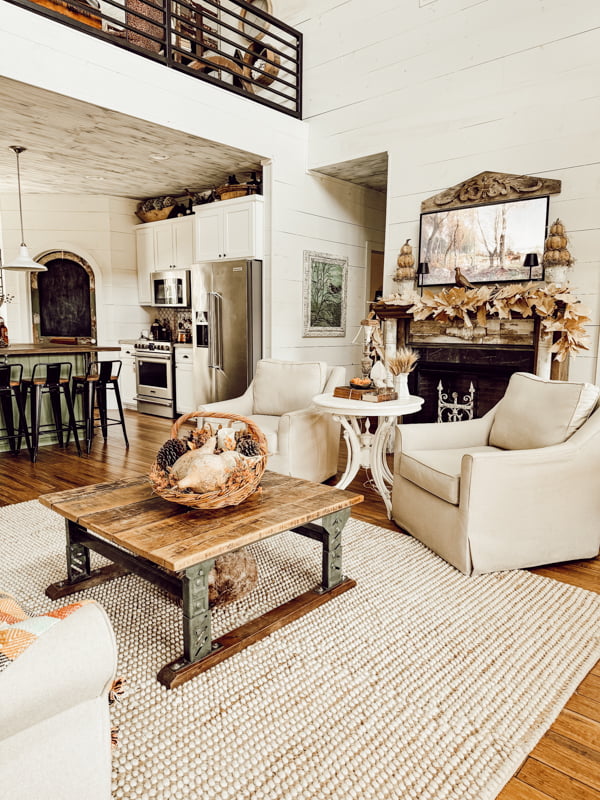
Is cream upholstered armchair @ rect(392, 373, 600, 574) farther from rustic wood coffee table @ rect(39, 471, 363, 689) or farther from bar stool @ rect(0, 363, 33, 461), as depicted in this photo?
bar stool @ rect(0, 363, 33, 461)

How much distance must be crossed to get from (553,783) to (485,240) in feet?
12.0

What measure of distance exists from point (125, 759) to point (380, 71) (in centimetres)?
526

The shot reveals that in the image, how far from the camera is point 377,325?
15.4 ft

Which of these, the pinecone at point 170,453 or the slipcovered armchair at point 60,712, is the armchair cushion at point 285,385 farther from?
the slipcovered armchair at point 60,712

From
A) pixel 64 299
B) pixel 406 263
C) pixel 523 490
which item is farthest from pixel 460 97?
pixel 64 299

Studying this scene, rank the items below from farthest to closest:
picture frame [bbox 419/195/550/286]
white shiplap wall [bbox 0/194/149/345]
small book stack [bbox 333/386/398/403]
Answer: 1. white shiplap wall [bbox 0/194/149/345]
2. picture frame [bbox 419/195/550/286]
3. small book stack [bbox 333/386/398/403]

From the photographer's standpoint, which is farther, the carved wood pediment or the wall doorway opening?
the wall doorway opening

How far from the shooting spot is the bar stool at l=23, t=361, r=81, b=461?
4.56 meters

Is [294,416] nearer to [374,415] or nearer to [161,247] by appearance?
[374,415]

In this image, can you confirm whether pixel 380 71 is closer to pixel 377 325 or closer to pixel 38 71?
pixel 377 325

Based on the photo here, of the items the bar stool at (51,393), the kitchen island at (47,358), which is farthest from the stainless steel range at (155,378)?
the bar stool at (51,393)

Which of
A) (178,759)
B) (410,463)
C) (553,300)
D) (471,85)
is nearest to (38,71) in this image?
(471,85)

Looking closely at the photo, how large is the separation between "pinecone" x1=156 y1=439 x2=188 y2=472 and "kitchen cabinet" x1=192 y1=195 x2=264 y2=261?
145 inches

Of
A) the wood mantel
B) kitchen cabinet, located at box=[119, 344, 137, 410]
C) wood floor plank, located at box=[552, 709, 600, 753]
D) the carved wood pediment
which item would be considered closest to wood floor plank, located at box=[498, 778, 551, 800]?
wood floor plank, located at box=[552, 709, 600, 753]
